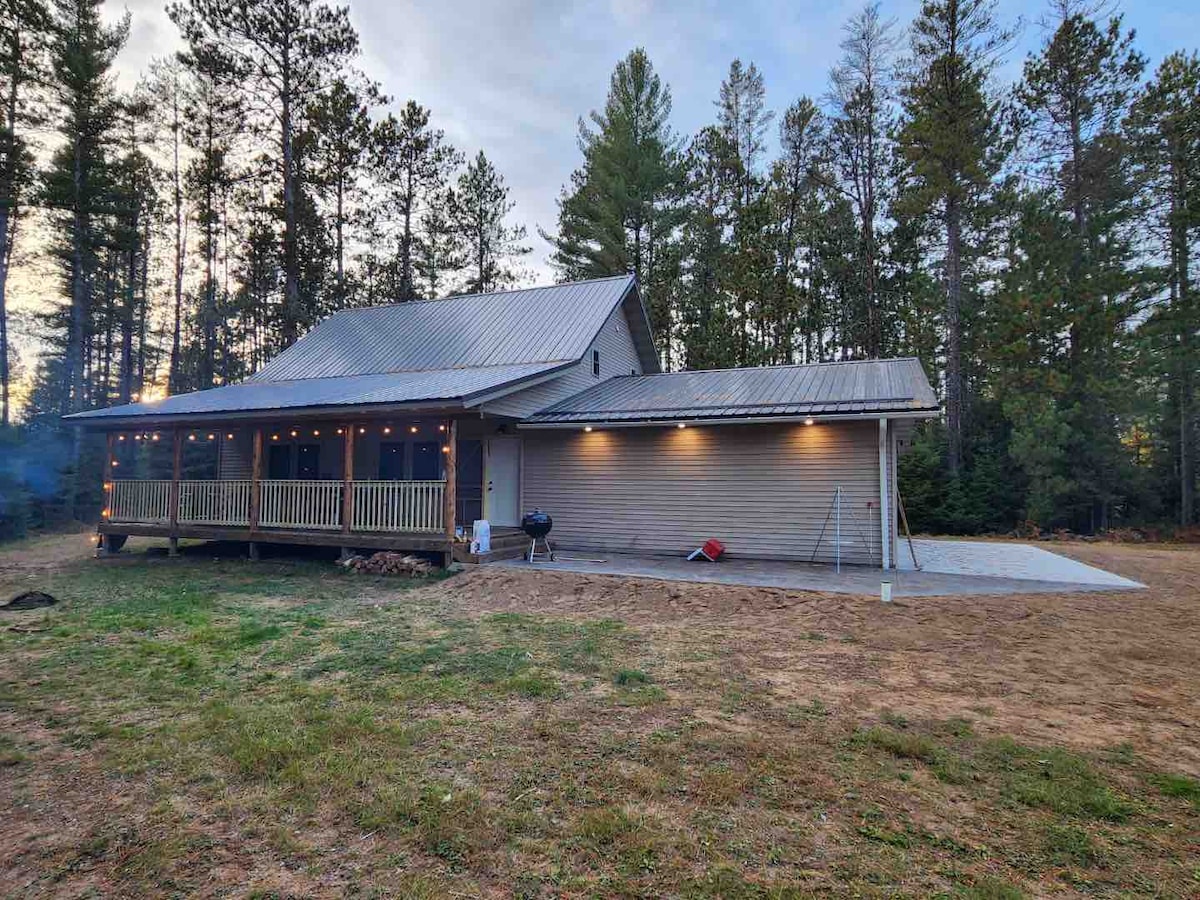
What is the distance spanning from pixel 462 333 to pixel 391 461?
3.77 m

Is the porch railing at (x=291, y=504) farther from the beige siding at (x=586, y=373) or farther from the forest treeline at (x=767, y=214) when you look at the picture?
the forest treeline at (x=767, y=214)

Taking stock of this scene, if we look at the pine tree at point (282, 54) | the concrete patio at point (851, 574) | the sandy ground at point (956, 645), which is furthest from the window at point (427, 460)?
the pine tree at point (282, 54)

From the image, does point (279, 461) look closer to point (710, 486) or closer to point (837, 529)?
Result: point (710, 486)

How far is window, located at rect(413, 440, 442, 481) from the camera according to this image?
12.6 m

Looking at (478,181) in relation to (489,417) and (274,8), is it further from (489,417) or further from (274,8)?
(489,417)

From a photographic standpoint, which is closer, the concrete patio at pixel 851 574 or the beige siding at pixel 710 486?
the concrete patio at pixel 851 574

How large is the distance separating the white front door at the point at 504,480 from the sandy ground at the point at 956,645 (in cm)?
285

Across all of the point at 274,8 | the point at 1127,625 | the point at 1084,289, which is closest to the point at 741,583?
the point at 1127,625

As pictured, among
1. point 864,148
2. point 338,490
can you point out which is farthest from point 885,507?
point 864,148

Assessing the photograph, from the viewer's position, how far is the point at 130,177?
20078mm

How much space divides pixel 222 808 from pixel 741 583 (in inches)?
247

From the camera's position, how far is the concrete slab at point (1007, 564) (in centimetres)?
865

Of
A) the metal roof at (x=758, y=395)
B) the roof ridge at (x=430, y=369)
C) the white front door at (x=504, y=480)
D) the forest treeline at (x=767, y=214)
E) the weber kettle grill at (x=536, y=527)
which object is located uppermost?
the forest treeline at (x=767, y=214)

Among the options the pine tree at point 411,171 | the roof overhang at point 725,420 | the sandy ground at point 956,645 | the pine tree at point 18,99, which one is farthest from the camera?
the pine tree at point 411,171
